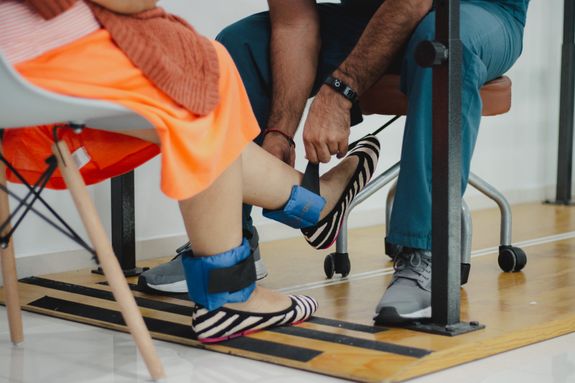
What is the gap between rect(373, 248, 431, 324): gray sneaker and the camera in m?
1.43

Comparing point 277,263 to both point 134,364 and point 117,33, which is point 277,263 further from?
point 117,33

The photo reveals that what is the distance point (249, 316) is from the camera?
141 cm

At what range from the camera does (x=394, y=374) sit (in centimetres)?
121

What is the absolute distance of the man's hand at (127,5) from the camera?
1115mm

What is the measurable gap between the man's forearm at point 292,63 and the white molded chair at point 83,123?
531mm

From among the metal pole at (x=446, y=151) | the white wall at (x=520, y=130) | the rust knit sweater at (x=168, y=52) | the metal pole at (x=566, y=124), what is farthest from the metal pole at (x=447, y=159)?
the metal pole at (x=566, y=124)

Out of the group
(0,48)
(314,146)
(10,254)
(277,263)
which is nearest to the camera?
(0,48)

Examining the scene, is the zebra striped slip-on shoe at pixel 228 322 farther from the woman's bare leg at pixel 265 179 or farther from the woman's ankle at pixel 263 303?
the woman's bare leg at pixel 265 179

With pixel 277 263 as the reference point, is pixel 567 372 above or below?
above

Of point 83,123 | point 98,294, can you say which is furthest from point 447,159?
point 98,294

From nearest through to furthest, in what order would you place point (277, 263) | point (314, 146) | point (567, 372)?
point (567, 372) → point (314, 146) → point (277, 263)

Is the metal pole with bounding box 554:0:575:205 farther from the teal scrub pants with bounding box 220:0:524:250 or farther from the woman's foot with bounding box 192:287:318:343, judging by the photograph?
the woman's foot with bounding box 192:287:318:343

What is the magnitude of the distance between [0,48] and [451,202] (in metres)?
0.68

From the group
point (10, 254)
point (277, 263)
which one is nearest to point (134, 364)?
point (10, 254)
